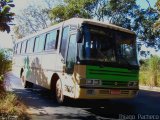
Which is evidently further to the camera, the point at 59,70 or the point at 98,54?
the point at 59,70

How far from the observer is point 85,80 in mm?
10828

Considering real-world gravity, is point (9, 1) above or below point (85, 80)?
above

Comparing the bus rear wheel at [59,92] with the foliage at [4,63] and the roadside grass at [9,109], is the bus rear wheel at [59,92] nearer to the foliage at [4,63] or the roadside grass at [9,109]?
the foliage at [4,63]

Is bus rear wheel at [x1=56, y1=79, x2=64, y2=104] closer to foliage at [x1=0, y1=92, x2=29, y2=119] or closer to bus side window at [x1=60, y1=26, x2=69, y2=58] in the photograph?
bus side window at [x1=60, y1=26, x2=69, y2=58]

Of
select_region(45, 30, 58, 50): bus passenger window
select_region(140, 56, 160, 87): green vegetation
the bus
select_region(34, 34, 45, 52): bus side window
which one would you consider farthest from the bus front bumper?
select_region(140, 56, 160, 87): green vegetation

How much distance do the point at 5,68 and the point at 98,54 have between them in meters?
3.44

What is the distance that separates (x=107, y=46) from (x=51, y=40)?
12.1 feet

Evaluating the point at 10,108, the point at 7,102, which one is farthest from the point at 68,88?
the point at 10,108

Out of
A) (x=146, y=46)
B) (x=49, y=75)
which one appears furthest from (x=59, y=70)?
(x=146, y=46)

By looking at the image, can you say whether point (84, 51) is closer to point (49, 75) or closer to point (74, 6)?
point (49, 75)

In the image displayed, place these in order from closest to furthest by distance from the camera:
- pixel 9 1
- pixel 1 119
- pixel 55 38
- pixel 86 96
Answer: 1. pixel 1 119
2. pixel 9 1
3. pixel 86 96
4. pixel 55 38

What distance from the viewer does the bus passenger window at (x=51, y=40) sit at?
13.9 meters

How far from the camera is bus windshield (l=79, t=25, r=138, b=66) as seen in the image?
11039 mm

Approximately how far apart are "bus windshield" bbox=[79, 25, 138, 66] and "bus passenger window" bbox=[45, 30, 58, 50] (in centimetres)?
279
